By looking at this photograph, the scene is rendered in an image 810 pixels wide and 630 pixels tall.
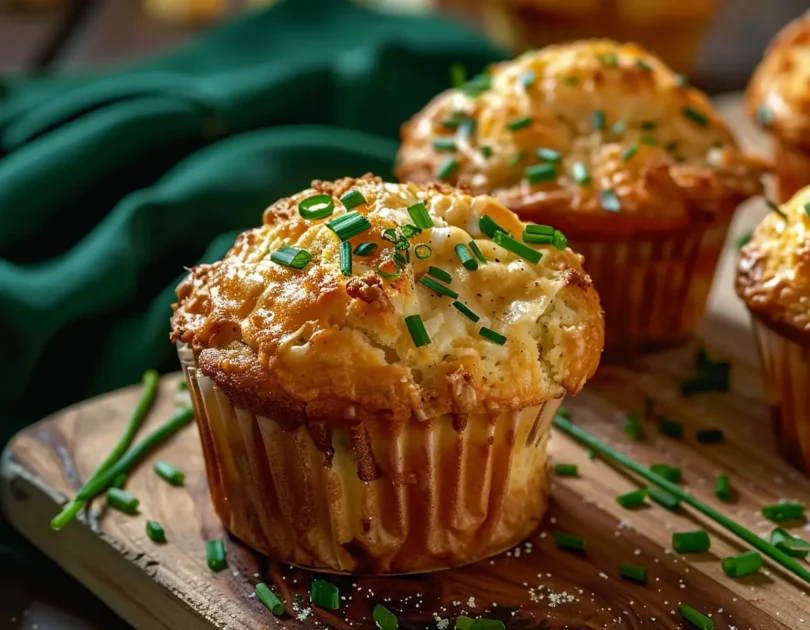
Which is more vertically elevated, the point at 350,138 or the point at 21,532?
the point at 350,138

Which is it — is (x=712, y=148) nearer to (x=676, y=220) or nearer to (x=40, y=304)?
(x=676, y=220)

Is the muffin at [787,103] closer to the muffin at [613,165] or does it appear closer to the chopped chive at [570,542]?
the muffin at [613,165]

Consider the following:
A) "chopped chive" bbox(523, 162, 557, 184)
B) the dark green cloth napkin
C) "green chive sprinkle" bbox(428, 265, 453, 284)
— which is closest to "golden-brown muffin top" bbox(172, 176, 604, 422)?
"green chive sprinkle" bbox(428, 265, 453, 284)

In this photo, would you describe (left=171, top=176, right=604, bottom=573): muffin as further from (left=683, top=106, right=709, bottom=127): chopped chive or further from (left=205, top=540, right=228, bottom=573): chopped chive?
(left=683, top=106, right=709, bottom=127): chopped chive

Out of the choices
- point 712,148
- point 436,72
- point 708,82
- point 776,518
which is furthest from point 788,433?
point 708,82

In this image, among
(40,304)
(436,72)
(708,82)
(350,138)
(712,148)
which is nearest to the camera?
(40,304)

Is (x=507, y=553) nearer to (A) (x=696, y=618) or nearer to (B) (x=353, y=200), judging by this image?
(A) (x=696, y=618)

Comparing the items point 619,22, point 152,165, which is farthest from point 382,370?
point 619,22
